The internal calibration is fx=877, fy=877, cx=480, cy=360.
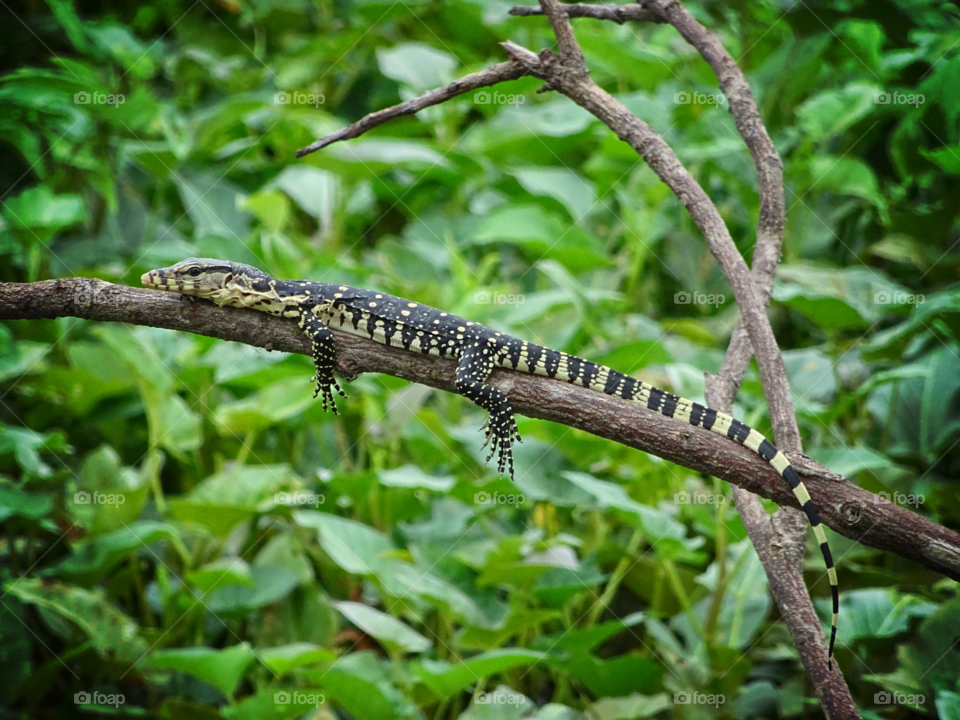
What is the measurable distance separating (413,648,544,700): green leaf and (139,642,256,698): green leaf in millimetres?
1094

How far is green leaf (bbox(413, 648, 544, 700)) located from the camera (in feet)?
Result: 16.0

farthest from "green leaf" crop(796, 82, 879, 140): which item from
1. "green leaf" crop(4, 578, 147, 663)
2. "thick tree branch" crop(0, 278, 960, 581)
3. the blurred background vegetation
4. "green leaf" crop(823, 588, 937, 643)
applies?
"green leaf" crop(4, 578, 147, 663)

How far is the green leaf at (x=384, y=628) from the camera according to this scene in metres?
5.12

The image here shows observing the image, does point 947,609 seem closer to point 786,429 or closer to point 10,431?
point 786,429

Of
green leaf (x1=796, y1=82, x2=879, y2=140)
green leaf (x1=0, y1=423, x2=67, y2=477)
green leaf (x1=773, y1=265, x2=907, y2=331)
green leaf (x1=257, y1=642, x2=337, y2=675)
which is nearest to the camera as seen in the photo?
green leaf (x1=257, y1=642, x2=337, y2=675)

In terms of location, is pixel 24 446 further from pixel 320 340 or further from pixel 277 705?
pixel 320 340

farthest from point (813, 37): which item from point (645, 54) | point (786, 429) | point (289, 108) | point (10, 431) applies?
point (10, 431)

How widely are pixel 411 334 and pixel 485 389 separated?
0.56 metres

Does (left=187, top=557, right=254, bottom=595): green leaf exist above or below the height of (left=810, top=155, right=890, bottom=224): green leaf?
below

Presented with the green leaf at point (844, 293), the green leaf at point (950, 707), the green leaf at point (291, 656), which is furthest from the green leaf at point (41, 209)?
the green leaf at point (950, 707)

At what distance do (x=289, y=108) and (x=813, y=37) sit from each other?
5535 millimetres

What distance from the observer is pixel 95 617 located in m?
5.86

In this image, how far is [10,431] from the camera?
581 cm

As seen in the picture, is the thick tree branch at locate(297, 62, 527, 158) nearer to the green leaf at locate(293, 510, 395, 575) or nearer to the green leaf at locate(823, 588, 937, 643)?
the green leaf at locate(293, 510, 395, 575)
